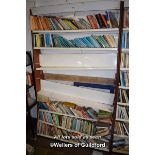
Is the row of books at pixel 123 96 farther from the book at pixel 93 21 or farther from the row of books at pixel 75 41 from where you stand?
the book at pixel 93 21

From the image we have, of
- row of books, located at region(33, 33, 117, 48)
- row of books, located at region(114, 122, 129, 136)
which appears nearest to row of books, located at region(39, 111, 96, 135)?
row of books, located at region(114, 122, 129, 136)

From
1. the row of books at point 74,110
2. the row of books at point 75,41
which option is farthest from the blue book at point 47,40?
the row of books at point 74,110

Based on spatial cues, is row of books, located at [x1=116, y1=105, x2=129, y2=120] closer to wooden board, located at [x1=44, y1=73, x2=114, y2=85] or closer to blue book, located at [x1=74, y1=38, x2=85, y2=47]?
wooden board, located at [x1=44, y1=73, x2=114, y2=85]

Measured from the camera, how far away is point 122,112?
1812 mm

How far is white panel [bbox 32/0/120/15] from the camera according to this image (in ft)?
5.76

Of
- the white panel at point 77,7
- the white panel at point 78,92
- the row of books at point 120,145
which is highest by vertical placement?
the white panel at point 77,7

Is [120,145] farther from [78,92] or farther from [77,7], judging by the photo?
[77,7]

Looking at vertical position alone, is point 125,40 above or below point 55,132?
above

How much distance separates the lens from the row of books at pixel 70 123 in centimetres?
193

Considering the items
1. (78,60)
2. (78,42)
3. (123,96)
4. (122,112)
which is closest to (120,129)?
(122,112)

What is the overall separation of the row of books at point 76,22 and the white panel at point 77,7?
0.27 feet

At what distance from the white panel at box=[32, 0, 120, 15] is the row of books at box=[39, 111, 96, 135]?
118 centimetres

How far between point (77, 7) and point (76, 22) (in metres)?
0.16
